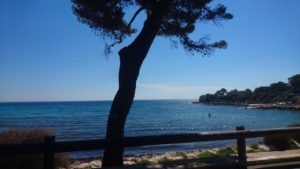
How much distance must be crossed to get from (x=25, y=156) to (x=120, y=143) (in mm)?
2621

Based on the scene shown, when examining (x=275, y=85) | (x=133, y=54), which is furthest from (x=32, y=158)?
(x=275, y=85)

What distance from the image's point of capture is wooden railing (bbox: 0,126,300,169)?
7.71 m

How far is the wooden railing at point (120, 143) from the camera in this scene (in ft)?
25.3

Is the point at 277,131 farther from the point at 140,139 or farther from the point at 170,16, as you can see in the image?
the point at 170,16

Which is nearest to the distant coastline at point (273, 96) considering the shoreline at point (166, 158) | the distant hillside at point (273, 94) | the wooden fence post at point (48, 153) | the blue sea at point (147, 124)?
the distant hillside at point (273, 94)

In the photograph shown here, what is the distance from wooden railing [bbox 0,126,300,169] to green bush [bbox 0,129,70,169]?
1637 millimetres

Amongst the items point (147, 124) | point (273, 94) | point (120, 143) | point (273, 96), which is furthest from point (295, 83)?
point (120, 143)

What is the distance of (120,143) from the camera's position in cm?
880

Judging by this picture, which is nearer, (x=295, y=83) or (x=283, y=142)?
(x=283, y=142)

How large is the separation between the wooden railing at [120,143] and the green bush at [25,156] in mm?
1637

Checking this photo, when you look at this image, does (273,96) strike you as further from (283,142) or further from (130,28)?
(130,28)

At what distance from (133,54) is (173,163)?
3.18 m

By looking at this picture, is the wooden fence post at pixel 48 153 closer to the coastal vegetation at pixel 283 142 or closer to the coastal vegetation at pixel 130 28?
the coastal vegetation at pixel 130 28

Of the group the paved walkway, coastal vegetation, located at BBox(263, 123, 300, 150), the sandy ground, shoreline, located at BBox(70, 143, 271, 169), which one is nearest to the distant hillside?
coastal vegetation, located at BBox(263, 123, 300, 150)
